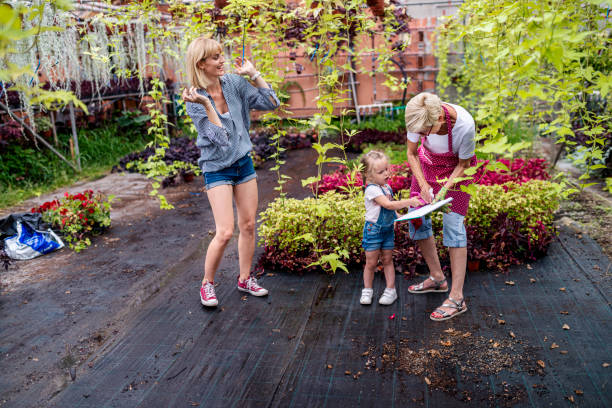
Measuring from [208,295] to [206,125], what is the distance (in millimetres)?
1228

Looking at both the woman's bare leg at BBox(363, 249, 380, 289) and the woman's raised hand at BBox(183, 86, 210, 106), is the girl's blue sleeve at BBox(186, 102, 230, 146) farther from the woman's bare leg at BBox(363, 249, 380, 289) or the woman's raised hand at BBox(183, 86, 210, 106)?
the woman's bare leg at BBox(363, 249, 380, 289)

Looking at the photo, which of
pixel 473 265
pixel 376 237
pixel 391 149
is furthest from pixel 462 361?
pixel 391 149

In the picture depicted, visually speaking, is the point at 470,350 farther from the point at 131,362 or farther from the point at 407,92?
the point at 407,92

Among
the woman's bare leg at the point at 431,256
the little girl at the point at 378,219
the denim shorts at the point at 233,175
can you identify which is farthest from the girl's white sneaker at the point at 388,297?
the denim shorts at the point at 233,175

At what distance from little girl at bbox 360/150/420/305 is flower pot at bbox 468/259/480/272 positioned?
31.2 inches

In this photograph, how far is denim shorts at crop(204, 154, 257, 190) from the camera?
3160 mm

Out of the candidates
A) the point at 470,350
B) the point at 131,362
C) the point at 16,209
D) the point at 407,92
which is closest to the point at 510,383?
the point at 470,350

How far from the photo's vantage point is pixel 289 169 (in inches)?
309

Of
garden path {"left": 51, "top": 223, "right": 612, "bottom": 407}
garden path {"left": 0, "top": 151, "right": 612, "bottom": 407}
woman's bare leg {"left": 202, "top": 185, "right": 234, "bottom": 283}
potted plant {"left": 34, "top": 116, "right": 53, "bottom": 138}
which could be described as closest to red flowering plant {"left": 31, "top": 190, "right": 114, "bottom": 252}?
garden path {"left": 0, "top": 151, "right": 612, "bottom": 407}

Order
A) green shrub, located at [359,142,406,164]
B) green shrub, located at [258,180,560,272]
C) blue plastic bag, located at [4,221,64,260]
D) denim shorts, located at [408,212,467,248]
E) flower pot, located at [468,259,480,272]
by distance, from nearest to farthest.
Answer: denim shorts, located at [408,212,467,248], flower pot, located at [468,259,480,272], green shrub, located at [258,180,560,272], blue plastic bag, located at [4,221,64,260], green shrub, located at [359,142,406,164]

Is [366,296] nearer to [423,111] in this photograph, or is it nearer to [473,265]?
[473,265]

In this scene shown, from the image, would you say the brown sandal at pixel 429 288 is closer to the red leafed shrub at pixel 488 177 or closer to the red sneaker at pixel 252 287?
the red sneaker at pixel 252 287

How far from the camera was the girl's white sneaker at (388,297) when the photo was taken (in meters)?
3.27

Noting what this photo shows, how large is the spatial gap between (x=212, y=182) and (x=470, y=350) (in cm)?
191
